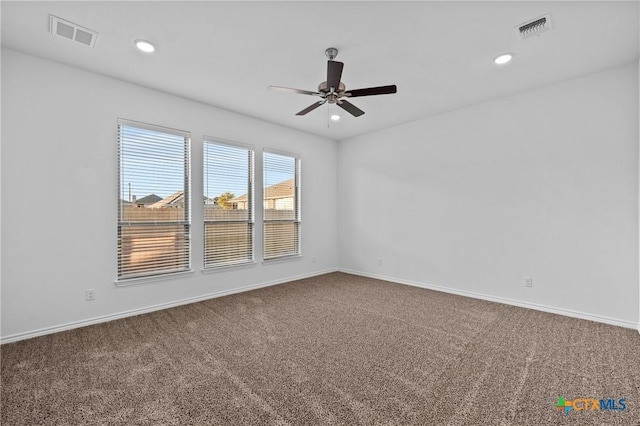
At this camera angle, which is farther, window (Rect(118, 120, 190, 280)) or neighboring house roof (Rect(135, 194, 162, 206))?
neighboring house roof (Rect(135, 194, 162, 206))

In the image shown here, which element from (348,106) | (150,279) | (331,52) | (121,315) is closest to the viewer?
(331,52)

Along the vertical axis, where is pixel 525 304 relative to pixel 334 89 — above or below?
below

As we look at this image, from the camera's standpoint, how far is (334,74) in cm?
254

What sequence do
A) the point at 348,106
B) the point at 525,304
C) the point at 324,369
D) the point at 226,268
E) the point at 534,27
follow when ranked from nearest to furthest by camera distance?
the point at 324,369 → the point at 534,27 → the point at 348,106 → the point at 525,304 → the point at 226,268

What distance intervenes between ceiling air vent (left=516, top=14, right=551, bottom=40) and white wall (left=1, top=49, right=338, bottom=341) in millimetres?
3873

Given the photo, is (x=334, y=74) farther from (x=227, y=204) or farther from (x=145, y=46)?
(x=227, y=204)

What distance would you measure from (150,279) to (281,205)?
2.38 meters

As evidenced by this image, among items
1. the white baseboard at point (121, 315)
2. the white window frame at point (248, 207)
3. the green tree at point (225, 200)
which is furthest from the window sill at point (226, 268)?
the green tree at point (225, 200)

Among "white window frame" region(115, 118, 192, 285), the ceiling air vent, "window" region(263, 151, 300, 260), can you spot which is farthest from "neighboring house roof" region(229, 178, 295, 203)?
the ceiling air vent

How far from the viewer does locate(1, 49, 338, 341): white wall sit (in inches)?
110

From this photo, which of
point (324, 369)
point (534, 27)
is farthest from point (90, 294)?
point (534, 27)

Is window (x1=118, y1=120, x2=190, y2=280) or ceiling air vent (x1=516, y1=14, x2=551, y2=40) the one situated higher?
ceiling air vent (x1=516, y1=14, x2=551, y2=40)

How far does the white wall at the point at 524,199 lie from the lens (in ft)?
10.5

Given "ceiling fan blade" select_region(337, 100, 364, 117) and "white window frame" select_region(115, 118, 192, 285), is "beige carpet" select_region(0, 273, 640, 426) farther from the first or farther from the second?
"ceiling fan blade" select_region(337, 100, 364, 117)
